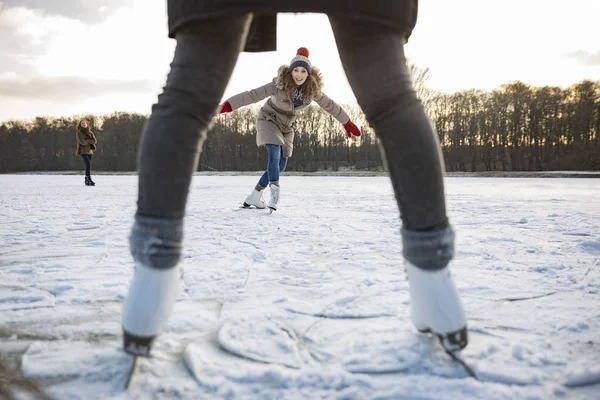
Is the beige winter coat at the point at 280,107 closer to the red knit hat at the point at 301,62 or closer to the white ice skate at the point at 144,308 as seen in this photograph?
the red knit hat at the point at 301,62

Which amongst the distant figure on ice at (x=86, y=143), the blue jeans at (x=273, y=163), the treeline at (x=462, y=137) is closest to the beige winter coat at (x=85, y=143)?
the distant figure on ice at (x=86, y=143)

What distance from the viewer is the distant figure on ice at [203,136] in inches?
31.6

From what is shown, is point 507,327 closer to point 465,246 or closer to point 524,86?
point 465,246

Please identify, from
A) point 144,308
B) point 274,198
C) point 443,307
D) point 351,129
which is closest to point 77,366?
point 144,308

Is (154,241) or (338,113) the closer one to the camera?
(154,241)

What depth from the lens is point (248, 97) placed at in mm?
3426

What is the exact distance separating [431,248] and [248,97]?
9.39ft

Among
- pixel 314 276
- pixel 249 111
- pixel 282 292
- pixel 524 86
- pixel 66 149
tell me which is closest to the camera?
pixel 282 292

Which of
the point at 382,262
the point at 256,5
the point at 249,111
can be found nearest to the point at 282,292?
the point at 382,262

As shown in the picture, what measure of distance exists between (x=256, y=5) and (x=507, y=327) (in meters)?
0.95

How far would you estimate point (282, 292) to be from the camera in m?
1.35

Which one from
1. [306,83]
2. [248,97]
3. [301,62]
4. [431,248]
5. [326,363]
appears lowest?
[326,363]

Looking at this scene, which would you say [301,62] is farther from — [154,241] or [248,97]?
[154,241]

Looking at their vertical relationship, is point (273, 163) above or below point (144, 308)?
above
